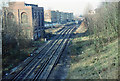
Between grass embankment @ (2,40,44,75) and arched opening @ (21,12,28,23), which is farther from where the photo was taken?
arched opening @ (21,12,28,23)

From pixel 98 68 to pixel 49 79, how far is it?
13.7 feet

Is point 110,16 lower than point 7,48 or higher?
higher

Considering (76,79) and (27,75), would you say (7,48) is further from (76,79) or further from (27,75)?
(76,79)

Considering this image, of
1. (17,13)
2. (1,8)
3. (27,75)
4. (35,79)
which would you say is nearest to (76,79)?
(35,79)

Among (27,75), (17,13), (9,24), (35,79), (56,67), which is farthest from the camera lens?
(17,13)

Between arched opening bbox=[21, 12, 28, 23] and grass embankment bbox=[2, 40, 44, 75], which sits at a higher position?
arched opening bbox=[21, 12, 28, 23]

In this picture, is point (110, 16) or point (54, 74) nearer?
point (54, 74)

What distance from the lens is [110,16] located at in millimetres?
17484

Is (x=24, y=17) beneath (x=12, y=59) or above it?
above

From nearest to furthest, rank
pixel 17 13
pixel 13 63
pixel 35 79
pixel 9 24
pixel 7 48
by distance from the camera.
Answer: pixel 35 79, pixel 13 63, pixel 7 48, pixel 9 24, pixel 17 13

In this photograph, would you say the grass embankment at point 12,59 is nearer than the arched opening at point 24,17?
Yes

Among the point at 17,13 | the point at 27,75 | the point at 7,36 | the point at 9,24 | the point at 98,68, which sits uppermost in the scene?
the point at 17,13

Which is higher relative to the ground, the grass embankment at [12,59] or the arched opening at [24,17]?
the arched opening at [24,17]

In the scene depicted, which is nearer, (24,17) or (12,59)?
(12,59)
